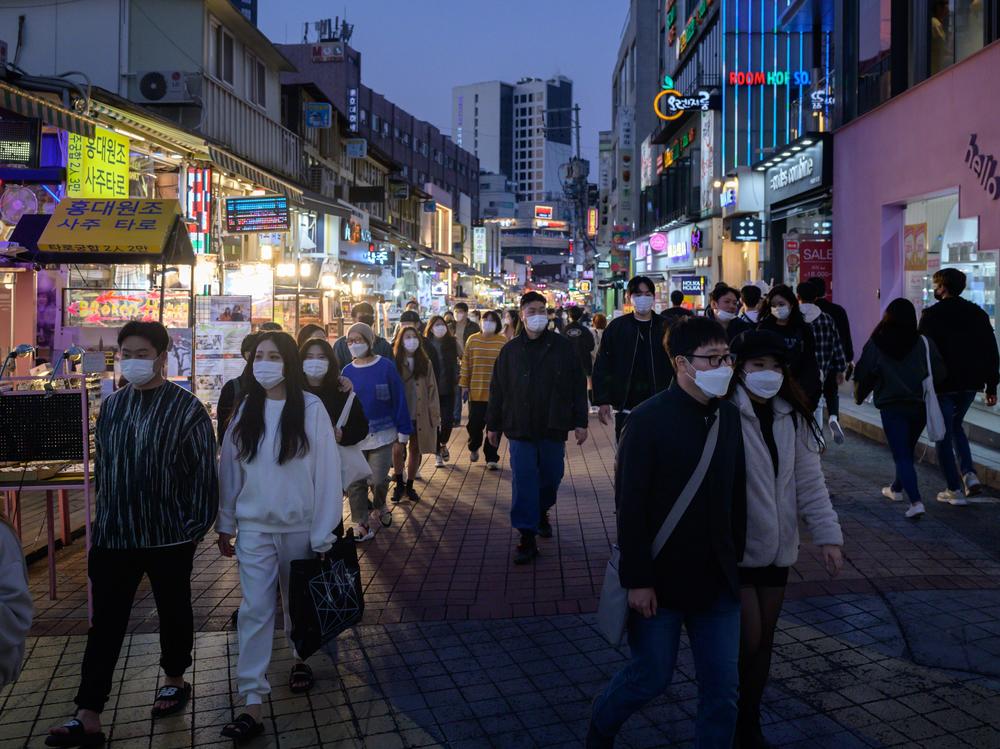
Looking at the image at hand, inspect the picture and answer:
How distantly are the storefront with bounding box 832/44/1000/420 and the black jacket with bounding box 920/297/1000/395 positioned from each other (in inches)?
185

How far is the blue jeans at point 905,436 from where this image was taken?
8.00 metres

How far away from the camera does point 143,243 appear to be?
27.9 ft

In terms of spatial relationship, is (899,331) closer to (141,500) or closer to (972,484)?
(972,484)

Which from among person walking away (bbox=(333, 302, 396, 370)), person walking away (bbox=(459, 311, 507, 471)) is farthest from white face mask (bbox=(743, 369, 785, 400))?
person walking away (bbox=(459, 311, 507, 471))

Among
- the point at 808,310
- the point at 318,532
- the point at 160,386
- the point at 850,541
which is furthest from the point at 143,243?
the point at 850,541

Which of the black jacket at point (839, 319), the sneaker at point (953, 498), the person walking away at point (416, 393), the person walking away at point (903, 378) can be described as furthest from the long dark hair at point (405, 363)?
the sneaker at point (953, 498)

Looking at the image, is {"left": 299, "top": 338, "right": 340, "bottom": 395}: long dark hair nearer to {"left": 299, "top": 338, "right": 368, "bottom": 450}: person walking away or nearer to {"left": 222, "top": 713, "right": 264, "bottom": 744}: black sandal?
{"left": 299, "top": 338, "right": 368, "bottom": 450}: person walking away

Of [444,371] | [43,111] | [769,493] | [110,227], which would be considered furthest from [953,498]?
[43,111]

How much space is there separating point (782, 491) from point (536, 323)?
153 inches

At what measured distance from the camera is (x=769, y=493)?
12.1 feet

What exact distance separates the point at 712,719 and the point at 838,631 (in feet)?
7.73

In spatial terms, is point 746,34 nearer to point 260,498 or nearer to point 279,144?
point 279,144

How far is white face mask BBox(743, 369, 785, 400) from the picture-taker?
12.2 feet

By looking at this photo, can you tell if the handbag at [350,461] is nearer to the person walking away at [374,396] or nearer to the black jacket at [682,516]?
the person walking away at [374,396]
